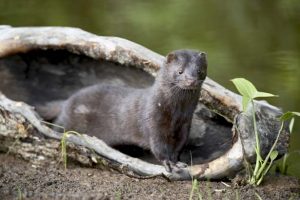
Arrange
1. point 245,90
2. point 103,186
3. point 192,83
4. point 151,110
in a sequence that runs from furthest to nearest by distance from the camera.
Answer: point 151,110, point 192,83, point 103,186, point 245,90

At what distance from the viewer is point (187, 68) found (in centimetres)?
530

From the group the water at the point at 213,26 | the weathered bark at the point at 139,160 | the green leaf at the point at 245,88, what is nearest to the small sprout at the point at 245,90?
the green leaf at the point at 245,88

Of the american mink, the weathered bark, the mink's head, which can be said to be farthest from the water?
the mink's head

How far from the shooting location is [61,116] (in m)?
6.10

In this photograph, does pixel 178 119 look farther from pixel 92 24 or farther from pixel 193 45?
pixel 92 24

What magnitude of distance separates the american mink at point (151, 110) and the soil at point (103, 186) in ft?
0.86

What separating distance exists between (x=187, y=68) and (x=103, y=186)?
0.82 meters

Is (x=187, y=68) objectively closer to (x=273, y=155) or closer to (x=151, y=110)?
(x=151, y=110)

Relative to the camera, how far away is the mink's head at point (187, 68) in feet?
17.3

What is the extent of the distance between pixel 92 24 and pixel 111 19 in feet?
0.90

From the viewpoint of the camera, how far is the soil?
492 cm

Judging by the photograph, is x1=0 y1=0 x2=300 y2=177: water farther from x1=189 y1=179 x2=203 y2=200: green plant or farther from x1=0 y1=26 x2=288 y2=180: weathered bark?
x1=189 y1=179 x2=203 y2=200: green plant

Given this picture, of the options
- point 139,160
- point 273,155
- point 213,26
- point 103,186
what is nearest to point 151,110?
point 139,160

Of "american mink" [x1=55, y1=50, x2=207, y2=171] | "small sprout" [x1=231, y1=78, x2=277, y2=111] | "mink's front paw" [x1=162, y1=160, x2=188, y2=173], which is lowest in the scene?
"mink's front paw" [x1=162, y1=160, x2=188, y2=173]
